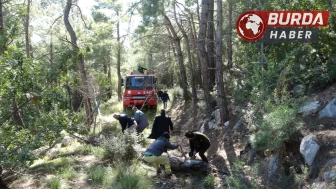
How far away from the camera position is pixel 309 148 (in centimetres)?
552

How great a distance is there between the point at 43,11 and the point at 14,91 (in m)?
16.9

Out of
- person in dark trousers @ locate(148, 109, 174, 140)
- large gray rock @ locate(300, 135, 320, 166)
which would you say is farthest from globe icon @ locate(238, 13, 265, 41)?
large gray rock @ locate(300, 135, 320, 166)

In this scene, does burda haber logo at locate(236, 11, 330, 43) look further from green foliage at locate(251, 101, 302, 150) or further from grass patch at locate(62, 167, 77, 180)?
grass patch at locate(62, 167, 77, 180)

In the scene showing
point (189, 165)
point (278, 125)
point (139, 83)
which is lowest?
point (189, 165)

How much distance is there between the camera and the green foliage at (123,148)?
787cm

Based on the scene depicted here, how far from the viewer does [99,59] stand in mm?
25031

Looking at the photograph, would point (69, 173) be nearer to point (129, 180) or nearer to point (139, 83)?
point (129, 180)

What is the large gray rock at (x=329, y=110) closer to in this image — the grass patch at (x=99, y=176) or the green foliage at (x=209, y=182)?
the green foliage at (x=209, y=182)

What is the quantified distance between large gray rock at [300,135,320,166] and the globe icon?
15.4 feet

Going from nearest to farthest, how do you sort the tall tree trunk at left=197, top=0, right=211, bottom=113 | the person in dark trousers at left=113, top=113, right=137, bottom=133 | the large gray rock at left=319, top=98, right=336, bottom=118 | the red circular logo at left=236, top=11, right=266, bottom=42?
the large gray rock at left=319, top=98, right=336, bottom=118, the person in dark trousers at left=113, top=113, right=137, bottom=133, the red circular logo at left=236, top=11, right=266, bottom=42, the tall tree trunk at left=197, top=0, right=211, bottom=113

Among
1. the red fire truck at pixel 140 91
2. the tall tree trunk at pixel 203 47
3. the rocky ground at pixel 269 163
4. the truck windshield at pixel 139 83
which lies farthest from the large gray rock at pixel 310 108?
the truck windshield at pixel 139 83

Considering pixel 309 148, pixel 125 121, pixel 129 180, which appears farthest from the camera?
pixel 125 121

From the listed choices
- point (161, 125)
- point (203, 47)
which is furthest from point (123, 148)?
point (203, 47)

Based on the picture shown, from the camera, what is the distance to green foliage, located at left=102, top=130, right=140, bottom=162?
7.87 metres
